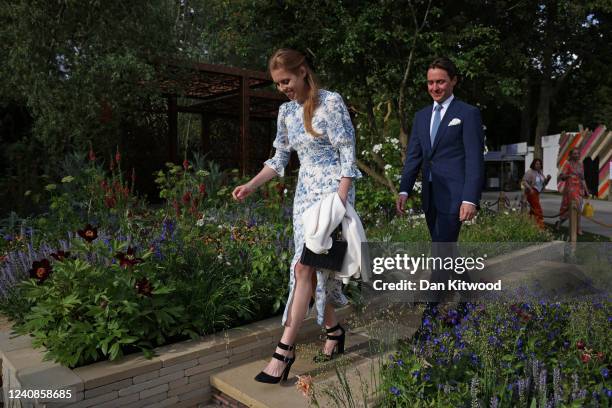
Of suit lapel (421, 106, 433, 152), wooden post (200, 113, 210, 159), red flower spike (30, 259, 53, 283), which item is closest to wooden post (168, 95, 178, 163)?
wooden post (200, 113, 210, 159)

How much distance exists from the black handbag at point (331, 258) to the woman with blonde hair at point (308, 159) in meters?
0.08

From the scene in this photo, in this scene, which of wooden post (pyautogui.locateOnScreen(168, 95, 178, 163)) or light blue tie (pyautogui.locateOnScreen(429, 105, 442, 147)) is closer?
light blue tie (pyautogui.locateOnScreen(429, 105, 442, 147))

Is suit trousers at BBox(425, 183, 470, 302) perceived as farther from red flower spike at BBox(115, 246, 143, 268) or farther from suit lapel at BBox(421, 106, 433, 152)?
red flower spike at BBox(115, 246, 143, 268)

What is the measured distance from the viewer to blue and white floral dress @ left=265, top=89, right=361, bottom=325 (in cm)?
268

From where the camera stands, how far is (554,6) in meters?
9.93

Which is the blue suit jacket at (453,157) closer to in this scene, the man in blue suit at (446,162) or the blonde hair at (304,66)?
the man in blue suit at (446,162)

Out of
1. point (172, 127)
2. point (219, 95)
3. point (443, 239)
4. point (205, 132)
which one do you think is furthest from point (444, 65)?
point (205, 132)

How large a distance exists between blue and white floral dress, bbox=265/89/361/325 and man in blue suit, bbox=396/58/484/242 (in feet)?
2.12

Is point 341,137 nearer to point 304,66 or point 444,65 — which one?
point 304,66

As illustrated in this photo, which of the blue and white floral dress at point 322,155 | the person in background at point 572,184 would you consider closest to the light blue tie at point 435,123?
the blue and white floral dress at point 322,155

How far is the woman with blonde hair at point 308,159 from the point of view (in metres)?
2.65

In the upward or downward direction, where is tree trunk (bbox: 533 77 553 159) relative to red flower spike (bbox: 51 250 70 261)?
upward

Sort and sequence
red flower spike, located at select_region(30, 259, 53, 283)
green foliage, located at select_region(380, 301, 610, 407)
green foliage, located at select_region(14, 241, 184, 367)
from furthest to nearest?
red flower spike, located at select_region(30, 259, 53, 283)
green foliage, located at select_region(14, 241, 184, 367)
green foliage, located at select_region(380, 301, 610, 407)

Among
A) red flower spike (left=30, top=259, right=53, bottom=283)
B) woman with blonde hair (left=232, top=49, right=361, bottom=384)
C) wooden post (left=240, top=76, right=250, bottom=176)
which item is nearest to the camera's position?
woman with blonde hair (left=232, top=49, right=361, bottom=384)
